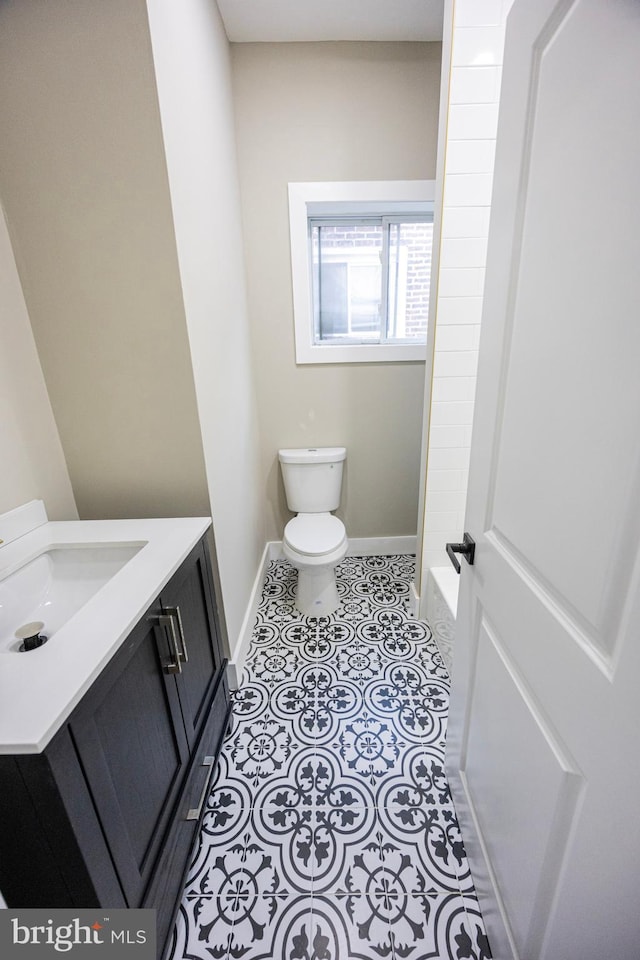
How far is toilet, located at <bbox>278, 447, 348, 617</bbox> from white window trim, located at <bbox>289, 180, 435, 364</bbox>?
0.56 meters

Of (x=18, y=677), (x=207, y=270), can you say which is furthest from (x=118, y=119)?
(x=18, y=677)

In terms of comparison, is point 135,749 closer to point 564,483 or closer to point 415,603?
point 564,483

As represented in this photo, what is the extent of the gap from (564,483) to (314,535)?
1.45 m

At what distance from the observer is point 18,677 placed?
2.14 ft

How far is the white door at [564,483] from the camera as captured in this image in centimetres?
46

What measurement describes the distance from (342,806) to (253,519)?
129cm

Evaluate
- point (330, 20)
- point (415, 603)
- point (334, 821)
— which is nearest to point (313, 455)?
point (415, 603)

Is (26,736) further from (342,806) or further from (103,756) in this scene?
(342,806)

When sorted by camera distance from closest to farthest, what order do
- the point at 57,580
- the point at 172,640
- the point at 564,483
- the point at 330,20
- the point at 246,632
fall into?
the point at 564,483, the point at 172,640, the point at 57,580, the point at 330,20, the point at 246,632

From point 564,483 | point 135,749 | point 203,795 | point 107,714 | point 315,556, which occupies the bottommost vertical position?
point 203,795

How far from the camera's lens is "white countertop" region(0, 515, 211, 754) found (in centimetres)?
58

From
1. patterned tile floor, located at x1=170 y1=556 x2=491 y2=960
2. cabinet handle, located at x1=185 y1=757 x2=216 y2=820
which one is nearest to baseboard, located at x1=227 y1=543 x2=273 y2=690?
patterned tile floor, located at x1=170 y1=556 x2=491 y2=960

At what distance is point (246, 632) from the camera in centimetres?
182

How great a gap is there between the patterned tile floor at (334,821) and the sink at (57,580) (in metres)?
0.79
